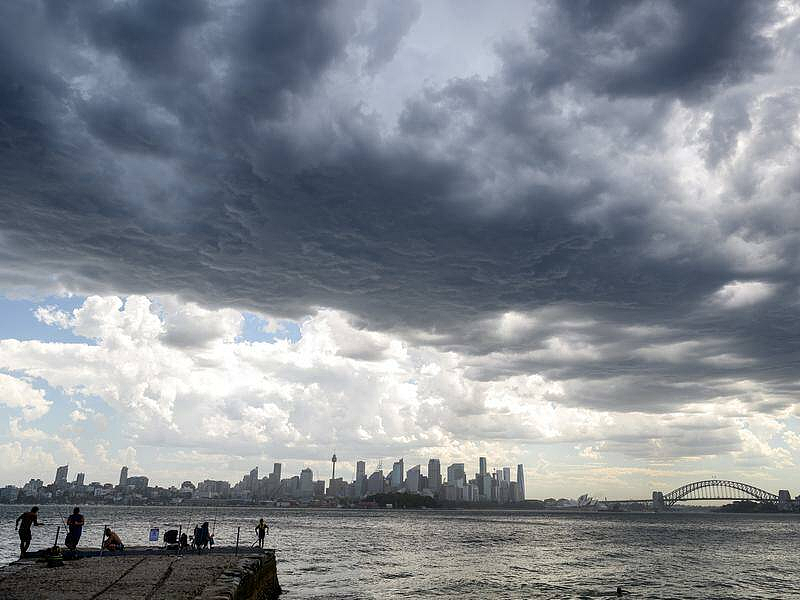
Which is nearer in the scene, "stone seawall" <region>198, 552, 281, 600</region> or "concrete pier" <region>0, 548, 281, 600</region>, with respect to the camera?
"concrete pier" <region>0, 548, 281, 600</region>

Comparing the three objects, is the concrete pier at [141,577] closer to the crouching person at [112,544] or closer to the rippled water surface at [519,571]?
the crouching person at [112,544]

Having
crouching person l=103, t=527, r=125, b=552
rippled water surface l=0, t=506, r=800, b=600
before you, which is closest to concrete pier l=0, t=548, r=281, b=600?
crouching person l=103, t=527, r=125, b=552

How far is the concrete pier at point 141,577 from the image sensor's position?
1978 cm

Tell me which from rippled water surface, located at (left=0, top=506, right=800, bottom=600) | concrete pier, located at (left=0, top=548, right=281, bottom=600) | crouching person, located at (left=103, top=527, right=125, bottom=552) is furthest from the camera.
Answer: rippled water surface, located at (left=0, top=506, right=800, bottom=600)

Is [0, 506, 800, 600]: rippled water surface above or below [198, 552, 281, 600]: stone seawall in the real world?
below

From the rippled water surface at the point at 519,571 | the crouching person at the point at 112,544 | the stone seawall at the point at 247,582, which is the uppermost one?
the crouching person at the point at 112,544

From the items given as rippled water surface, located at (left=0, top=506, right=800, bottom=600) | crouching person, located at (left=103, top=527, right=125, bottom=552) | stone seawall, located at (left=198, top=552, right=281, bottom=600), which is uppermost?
crouching person, located at (left=103, top=527, right=125, bottom=552)

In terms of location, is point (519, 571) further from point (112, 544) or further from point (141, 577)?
point (141, 577)

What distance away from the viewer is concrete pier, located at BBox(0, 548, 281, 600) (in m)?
19.8

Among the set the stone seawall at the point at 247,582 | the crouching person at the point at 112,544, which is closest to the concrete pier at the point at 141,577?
the stone seawall at the point at 247,582

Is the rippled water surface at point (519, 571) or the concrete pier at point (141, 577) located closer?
the concrete pier at point (141, 577)

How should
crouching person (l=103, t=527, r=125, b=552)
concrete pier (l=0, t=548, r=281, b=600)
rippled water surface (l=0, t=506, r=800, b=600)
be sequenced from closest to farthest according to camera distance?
1. concrete pier (l=0, t=548, r=281, b=600)
2. crouching person (l=103, t=527, r=125, b=552)
3. rippled water surface (l=0, t=506, r=800, b=600)

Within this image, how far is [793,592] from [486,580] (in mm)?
20943

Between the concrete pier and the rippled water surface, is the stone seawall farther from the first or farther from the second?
the rippled water surface
